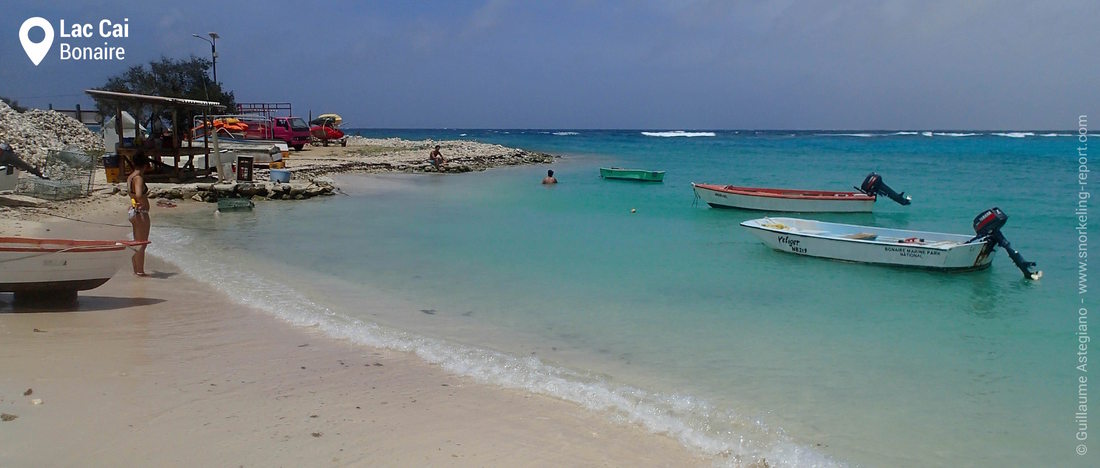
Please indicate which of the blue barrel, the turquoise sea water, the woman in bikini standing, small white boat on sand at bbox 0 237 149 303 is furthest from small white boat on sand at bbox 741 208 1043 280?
the blue barrel

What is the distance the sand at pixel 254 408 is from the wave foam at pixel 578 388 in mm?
184

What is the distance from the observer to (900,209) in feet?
73.2

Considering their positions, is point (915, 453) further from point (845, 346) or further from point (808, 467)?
point (845, 346)

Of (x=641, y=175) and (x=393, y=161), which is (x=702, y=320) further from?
(x=393, y=161)

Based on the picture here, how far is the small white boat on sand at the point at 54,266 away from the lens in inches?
272

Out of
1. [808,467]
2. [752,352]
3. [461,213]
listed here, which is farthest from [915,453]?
[461,213]

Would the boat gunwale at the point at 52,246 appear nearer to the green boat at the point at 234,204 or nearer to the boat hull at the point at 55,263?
the boat hull at the point at 55,263

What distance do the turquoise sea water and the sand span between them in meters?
0.46

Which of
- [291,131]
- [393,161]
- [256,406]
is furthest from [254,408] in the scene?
[291,131]

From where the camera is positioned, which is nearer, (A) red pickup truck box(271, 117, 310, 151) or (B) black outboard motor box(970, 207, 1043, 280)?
(B) black outboard motor box(970, 207, 1043, 280)

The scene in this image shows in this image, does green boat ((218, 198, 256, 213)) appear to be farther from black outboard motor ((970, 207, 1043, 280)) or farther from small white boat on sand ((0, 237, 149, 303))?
black outboard motor ((970, 207, 1043, 280))

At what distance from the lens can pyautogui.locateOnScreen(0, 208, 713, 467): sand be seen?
4398mm

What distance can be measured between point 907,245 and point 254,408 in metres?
10.6

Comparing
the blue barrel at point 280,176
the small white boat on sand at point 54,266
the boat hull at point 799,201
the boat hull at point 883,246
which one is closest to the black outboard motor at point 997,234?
the boat hull at point 883,246
